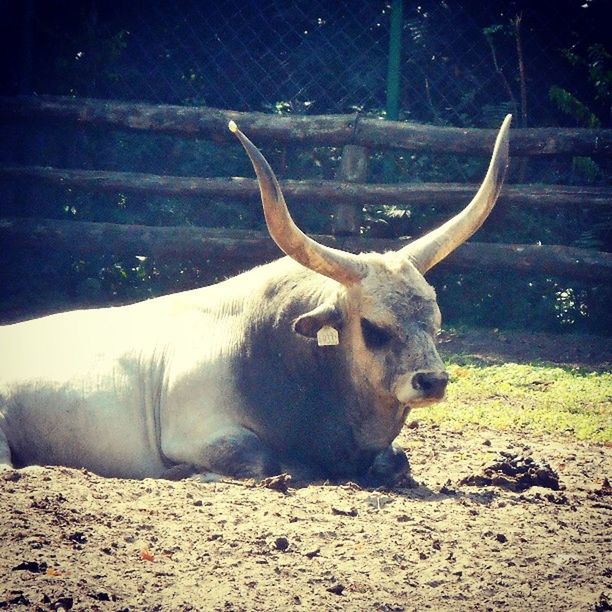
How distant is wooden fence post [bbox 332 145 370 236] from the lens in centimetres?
996

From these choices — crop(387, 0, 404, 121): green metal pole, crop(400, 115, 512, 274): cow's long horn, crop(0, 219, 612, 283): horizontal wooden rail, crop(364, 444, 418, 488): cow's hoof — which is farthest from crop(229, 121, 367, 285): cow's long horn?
crop(387, 0, 404, 121): green metal pole

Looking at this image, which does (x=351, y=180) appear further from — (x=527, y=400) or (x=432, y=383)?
(x=432, y=383)

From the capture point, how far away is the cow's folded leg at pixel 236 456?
5715mm

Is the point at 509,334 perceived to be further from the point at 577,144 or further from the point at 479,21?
the point at 479,21

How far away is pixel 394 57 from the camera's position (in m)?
10.3

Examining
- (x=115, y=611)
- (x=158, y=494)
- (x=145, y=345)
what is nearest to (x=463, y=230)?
(x=145, y=345)

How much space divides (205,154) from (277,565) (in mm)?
6681

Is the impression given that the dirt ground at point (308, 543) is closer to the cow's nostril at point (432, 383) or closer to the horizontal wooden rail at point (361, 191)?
the cow's nostril at point (432, 383)

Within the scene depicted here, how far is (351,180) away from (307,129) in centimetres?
54

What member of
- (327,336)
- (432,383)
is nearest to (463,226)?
(327,336)

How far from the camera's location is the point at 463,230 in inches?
247

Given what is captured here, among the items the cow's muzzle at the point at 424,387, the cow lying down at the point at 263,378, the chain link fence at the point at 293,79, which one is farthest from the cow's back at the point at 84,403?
the chain link fence at the point at 293,79

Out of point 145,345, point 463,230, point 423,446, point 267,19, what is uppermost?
point 267,19

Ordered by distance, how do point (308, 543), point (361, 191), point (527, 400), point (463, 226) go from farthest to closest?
point (361, 191)
point (527, 400)
point (463, 226)
point (308, 543)
